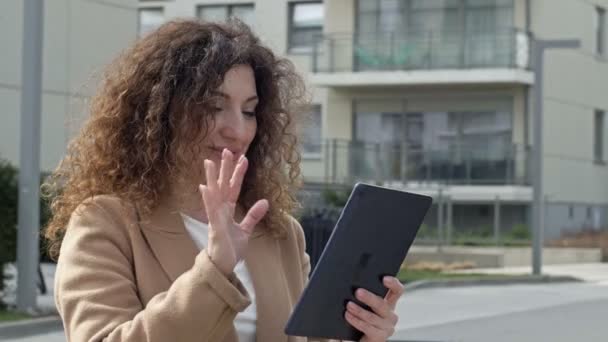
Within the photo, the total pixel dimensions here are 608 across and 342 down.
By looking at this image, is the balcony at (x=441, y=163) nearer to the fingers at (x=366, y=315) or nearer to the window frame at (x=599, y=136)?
the window frame at (x=599, y=136)

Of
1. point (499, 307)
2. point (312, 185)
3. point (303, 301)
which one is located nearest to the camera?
point (303, 301)

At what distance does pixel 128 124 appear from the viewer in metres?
2.99

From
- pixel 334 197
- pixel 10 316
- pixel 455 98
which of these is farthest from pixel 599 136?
pixel 10 316

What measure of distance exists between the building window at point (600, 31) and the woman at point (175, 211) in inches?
1501

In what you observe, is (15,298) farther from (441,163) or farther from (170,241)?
(441,163)

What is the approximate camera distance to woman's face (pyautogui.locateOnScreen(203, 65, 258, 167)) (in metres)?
2.95

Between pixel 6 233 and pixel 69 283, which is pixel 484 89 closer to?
pixel 6 233

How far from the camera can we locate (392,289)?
2939 mm

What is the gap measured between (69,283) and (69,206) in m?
0.24

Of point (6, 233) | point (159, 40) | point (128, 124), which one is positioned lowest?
point (6, 233)

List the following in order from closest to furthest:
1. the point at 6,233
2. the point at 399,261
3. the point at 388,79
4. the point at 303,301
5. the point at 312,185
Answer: the point at 303,301 → the point at 399,261 → the point at 6,233 → the point at 312,185 → the point at 388,79

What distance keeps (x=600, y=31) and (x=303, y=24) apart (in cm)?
921

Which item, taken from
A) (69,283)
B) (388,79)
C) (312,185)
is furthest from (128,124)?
(388,79)

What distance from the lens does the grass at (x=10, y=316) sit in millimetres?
12860
